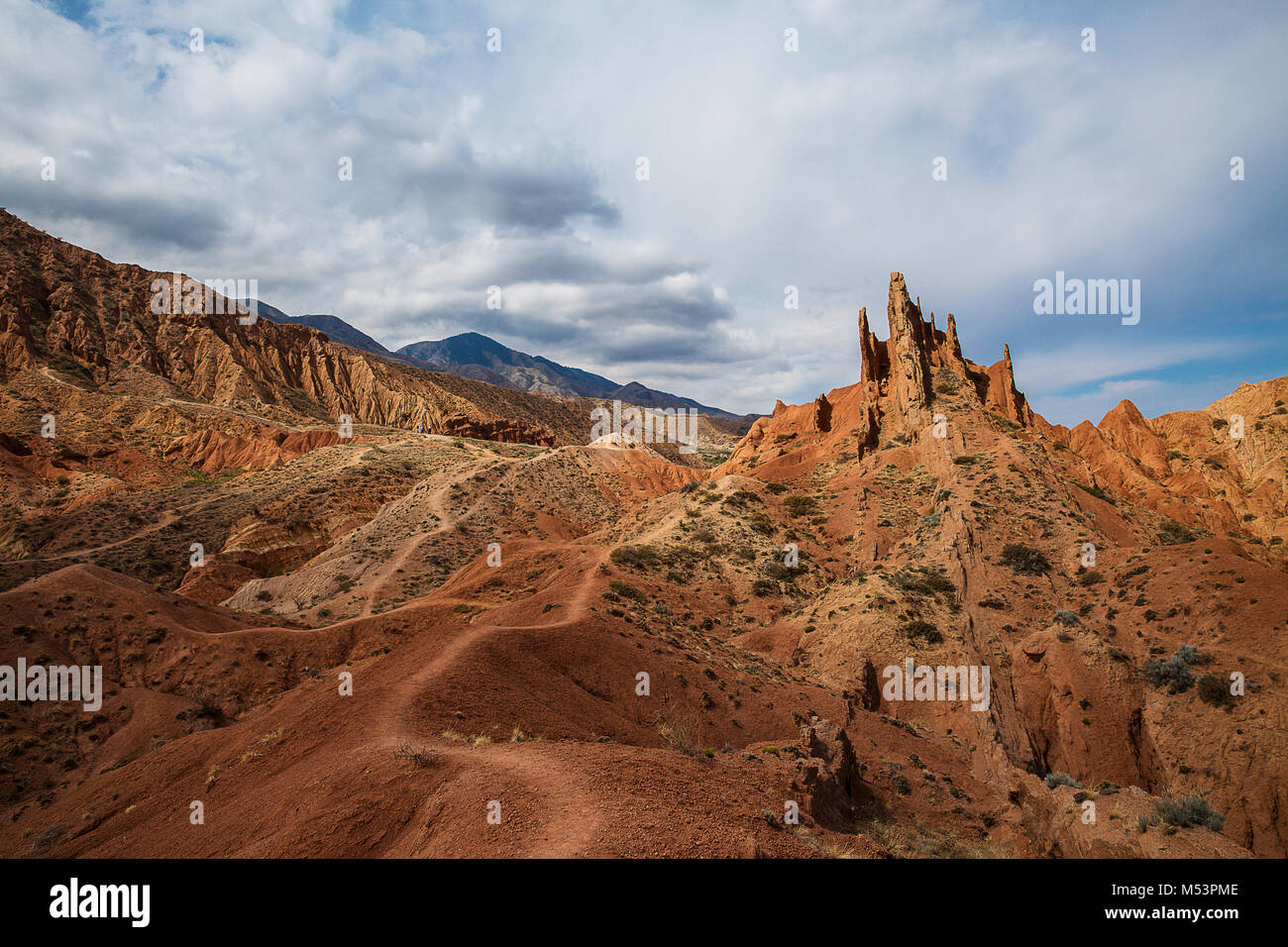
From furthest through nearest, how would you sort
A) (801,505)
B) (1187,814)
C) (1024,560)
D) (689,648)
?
(801,505)
(1024,560)
(689,648)
(1187,814)

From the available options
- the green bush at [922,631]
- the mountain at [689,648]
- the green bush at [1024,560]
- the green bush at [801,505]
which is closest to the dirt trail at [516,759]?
the mountain at [689,648]

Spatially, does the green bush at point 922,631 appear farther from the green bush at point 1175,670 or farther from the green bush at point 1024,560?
the green bush at point 1024,560

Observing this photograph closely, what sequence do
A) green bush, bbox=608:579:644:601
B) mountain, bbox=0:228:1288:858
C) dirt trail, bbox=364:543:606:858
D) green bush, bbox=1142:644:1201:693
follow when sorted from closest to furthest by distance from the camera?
dirt trail, bbox=364:543:606:858
mountain, bbox=0:228:1288:858
green bush, bbox=1142:644:1201:693
green bush, bbox=608:579:644:601

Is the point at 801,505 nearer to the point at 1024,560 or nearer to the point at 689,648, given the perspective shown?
the point at 1024,560

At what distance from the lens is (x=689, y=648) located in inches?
876

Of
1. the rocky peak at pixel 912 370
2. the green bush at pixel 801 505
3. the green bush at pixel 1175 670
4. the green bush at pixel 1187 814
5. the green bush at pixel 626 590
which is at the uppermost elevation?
the rocky peak at pixel 912 370

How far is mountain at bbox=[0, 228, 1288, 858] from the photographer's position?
1031cm

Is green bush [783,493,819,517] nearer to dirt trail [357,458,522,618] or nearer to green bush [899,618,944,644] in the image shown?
green bush [899,618,944,644]

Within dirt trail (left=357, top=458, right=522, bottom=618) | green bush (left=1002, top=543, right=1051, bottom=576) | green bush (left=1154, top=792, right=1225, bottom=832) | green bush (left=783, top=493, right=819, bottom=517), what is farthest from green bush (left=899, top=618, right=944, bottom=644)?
dirt trail (left=357, top=458, right=522, bottom=618)

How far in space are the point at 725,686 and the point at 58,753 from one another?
2160cm

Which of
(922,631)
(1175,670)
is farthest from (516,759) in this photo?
(1175,670)

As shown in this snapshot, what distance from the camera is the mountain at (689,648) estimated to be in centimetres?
1031

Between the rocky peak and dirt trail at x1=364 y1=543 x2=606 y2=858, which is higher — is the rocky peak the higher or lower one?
the higher one
